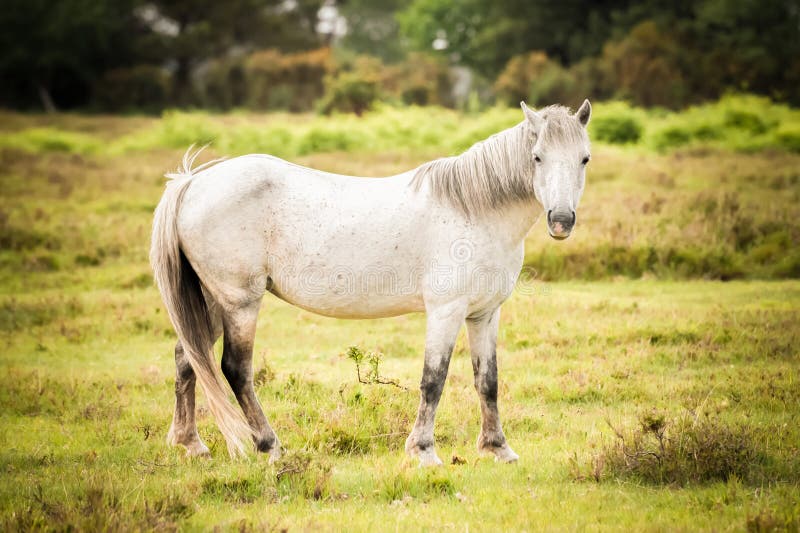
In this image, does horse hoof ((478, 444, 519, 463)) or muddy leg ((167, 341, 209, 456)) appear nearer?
horse hoof ((478, 444, 519, 463))

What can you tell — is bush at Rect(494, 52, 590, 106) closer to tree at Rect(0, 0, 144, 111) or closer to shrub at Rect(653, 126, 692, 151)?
shrub at Rect(653, 126, 692, 151)

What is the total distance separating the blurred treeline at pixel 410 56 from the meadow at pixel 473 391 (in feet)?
57.3

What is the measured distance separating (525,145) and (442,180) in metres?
0.62

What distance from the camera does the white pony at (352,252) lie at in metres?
5.17

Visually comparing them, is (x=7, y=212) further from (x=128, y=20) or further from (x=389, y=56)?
(x=389, y=56)

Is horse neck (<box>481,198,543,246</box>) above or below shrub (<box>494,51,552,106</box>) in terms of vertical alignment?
below

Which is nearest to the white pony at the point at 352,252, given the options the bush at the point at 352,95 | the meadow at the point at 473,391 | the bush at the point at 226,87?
the meadow at the point at 473,391

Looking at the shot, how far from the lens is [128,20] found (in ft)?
156

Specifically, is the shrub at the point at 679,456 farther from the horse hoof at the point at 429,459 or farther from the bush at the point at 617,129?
the bush at the point at 617,129

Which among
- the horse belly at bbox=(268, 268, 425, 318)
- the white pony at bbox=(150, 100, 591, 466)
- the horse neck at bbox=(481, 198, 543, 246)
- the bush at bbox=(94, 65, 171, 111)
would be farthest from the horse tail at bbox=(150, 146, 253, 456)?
the bush at bbox=(94, 65, 171, 111)

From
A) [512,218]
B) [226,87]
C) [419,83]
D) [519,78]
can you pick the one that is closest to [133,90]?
[226,87]

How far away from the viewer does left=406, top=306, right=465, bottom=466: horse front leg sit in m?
5.12

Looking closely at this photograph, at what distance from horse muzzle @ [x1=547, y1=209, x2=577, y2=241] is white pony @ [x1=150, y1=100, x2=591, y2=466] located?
1.28ft

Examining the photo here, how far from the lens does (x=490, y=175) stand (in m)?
5.21
